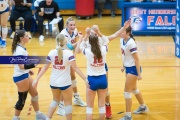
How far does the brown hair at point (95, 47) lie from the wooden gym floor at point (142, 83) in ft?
5.54

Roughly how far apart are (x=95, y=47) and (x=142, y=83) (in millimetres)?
3409

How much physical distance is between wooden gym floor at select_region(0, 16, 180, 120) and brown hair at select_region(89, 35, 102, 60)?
1689 millimetres

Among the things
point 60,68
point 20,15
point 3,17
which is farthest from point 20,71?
point 20,15

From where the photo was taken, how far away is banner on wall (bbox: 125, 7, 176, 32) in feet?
48.5

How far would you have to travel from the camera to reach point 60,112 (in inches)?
346

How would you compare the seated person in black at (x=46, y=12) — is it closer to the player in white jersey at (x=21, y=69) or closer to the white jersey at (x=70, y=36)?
the white jersey at (x=70, y=36)

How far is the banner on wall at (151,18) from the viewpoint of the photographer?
14773 millimetres

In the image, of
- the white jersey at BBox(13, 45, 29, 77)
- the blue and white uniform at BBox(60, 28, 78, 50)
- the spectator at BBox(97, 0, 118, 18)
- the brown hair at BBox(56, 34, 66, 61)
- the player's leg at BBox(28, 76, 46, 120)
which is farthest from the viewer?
the spectator at BBox(97, 0, 118, 18)

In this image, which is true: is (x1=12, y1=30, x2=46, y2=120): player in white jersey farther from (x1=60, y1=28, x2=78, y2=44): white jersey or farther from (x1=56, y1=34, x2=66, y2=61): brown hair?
(x1=60, y1=28, x2=78, y2=44): white jersey

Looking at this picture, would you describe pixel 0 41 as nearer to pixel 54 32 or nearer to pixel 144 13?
pixel 54 32

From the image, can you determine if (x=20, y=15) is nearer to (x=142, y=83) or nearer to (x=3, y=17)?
(x=3, y=17)

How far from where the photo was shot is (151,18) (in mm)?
→ 14836

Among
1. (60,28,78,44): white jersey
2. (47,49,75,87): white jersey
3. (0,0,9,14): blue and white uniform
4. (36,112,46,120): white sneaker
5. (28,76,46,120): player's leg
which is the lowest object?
(36,112,46,120): white sneaker

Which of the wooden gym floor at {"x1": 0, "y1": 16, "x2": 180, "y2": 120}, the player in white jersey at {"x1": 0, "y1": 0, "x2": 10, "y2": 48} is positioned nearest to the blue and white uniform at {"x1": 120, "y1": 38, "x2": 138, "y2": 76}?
the wooden gym floor at {"x1": 0, "y1": 16, "x2": 180, "y2": 120}
